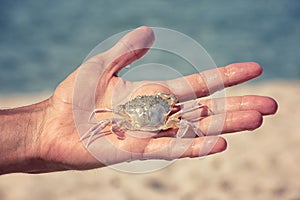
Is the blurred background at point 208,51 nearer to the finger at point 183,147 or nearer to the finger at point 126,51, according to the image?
the finger at point 126,51

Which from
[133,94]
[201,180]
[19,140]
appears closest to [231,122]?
[133,94]

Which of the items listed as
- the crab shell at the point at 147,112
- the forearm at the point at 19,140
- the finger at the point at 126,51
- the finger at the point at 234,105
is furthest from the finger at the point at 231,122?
the forearm at the point at 19,140

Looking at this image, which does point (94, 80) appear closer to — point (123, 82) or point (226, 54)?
point (123, 82)

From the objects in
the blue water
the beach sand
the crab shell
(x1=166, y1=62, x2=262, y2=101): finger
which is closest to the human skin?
(x1=166, y1=62, x2=262, y2=101): finger

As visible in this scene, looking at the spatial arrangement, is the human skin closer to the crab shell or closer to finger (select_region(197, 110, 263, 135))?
finger (select_region(197, 110, 263, 135))

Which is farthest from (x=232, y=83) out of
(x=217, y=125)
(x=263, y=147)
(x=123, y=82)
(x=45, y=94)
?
(x=45, y=94)

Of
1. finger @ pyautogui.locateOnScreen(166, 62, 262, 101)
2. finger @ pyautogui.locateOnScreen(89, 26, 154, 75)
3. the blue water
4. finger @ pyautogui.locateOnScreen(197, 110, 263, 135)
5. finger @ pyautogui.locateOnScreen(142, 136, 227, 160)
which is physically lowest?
finger @ pyautogui.locateOnScreen(142, 136, 227, 160)
